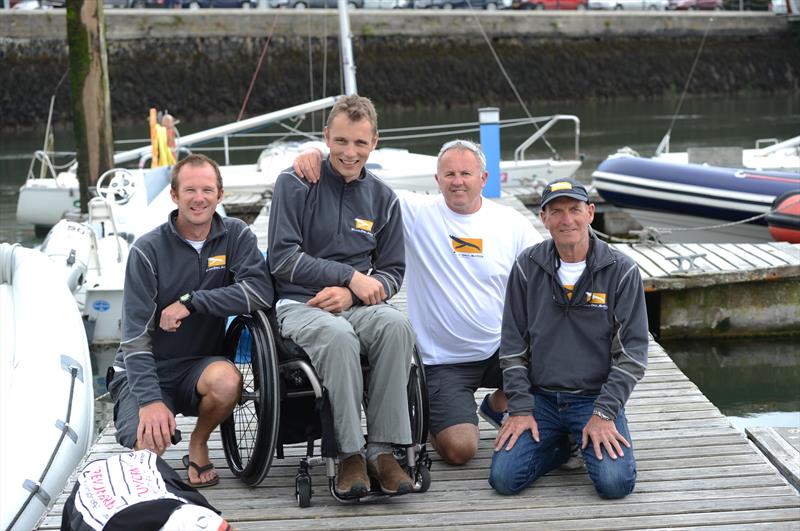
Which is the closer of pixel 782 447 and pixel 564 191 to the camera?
pixel 564 191

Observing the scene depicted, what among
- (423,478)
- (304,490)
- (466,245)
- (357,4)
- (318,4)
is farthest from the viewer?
(357,4)

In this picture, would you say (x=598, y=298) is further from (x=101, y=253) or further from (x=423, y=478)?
(x=101, y=253)

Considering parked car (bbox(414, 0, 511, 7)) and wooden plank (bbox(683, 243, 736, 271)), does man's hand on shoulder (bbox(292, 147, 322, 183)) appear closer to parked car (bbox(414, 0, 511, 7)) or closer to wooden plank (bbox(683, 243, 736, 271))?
wooden plank (bbox(683, 243, 736, 271))

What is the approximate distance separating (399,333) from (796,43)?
37063 mm

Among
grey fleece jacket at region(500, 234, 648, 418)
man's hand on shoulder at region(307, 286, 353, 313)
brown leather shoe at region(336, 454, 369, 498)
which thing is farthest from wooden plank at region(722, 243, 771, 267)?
brown leather shoe at region(336, 454, 369, 498)

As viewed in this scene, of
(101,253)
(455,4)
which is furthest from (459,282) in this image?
(455,4)

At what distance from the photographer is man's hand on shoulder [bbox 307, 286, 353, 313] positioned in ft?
12.9

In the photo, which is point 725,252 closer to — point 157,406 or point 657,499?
point 657,499

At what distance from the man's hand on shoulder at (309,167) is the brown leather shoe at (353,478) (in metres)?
1.02

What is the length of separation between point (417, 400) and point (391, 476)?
1.02ft

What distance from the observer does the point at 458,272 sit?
4.47 metres

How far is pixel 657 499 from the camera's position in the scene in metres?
3.88

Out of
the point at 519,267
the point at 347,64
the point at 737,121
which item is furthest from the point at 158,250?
the point at 737,121

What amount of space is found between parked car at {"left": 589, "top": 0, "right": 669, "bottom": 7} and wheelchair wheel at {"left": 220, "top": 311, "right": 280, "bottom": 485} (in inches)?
1389
